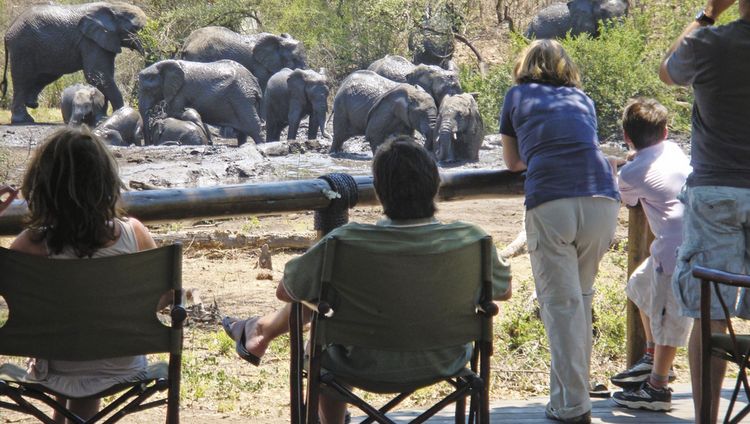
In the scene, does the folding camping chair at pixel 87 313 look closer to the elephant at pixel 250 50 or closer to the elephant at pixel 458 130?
the elephant at pixel 458 130

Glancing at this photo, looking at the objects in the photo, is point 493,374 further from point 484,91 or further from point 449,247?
point 484,91

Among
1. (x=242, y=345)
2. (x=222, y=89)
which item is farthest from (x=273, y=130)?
(x=242, y=345)

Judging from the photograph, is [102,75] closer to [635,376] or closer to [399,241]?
[635,376]

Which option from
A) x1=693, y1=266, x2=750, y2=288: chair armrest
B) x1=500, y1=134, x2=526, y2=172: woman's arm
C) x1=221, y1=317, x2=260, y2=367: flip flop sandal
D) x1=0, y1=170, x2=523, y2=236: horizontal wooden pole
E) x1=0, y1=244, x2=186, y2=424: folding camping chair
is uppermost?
x1=500, y1=134, x2=526, y2=172: woman's arm

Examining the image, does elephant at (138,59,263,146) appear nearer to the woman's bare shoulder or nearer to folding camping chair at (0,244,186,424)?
the woman's bare shoulder

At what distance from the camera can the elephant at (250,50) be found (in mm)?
23219

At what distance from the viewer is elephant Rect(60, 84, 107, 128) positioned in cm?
2086

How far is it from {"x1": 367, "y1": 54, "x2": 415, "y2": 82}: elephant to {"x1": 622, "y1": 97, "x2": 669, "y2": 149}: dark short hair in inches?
707

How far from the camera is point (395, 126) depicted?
18.6 metres

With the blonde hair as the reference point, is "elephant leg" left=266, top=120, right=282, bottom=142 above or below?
below

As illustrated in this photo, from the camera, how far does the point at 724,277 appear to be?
8.41 feet

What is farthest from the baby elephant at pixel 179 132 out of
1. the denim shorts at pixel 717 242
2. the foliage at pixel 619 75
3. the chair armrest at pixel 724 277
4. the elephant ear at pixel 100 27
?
the chair armrest at pixel 724 277

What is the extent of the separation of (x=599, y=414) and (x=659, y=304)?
16.0 inches

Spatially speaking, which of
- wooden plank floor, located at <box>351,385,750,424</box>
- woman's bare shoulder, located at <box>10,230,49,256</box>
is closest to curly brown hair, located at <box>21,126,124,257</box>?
woman's bare shoulder, located at <box>10,230,49,256</box>
